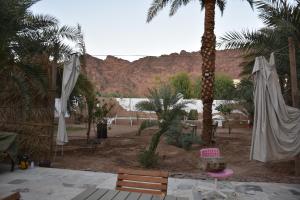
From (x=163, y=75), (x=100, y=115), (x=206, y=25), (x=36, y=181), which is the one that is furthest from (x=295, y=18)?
(x=163, y=75)

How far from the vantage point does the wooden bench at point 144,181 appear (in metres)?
3.13

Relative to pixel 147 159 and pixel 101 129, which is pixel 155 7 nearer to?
pixel 101 129

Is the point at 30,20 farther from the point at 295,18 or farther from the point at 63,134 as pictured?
the point at 295,18

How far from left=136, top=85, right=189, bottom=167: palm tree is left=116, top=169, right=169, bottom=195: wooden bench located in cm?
414

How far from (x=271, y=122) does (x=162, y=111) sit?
3517mm

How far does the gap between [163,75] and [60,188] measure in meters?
51.0

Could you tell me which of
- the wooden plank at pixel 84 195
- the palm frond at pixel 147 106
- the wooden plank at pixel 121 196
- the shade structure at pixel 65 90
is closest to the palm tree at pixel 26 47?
the shade structure at pixel 65 90

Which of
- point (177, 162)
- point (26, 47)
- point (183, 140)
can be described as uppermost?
point (26, 47)

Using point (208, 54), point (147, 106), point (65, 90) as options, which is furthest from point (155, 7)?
point (65, 90)

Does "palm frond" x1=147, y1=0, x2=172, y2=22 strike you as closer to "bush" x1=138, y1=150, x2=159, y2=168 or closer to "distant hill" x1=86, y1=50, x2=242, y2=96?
"bush" x1=138, y1=150, x2=159, y2=168

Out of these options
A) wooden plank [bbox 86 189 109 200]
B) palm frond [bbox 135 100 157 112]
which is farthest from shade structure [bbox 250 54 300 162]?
palm frond [bbox 135 100 157 112]

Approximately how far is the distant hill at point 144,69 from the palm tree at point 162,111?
43.2 m

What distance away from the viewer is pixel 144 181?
317 centimetres

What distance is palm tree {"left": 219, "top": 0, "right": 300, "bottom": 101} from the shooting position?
6852 mm
